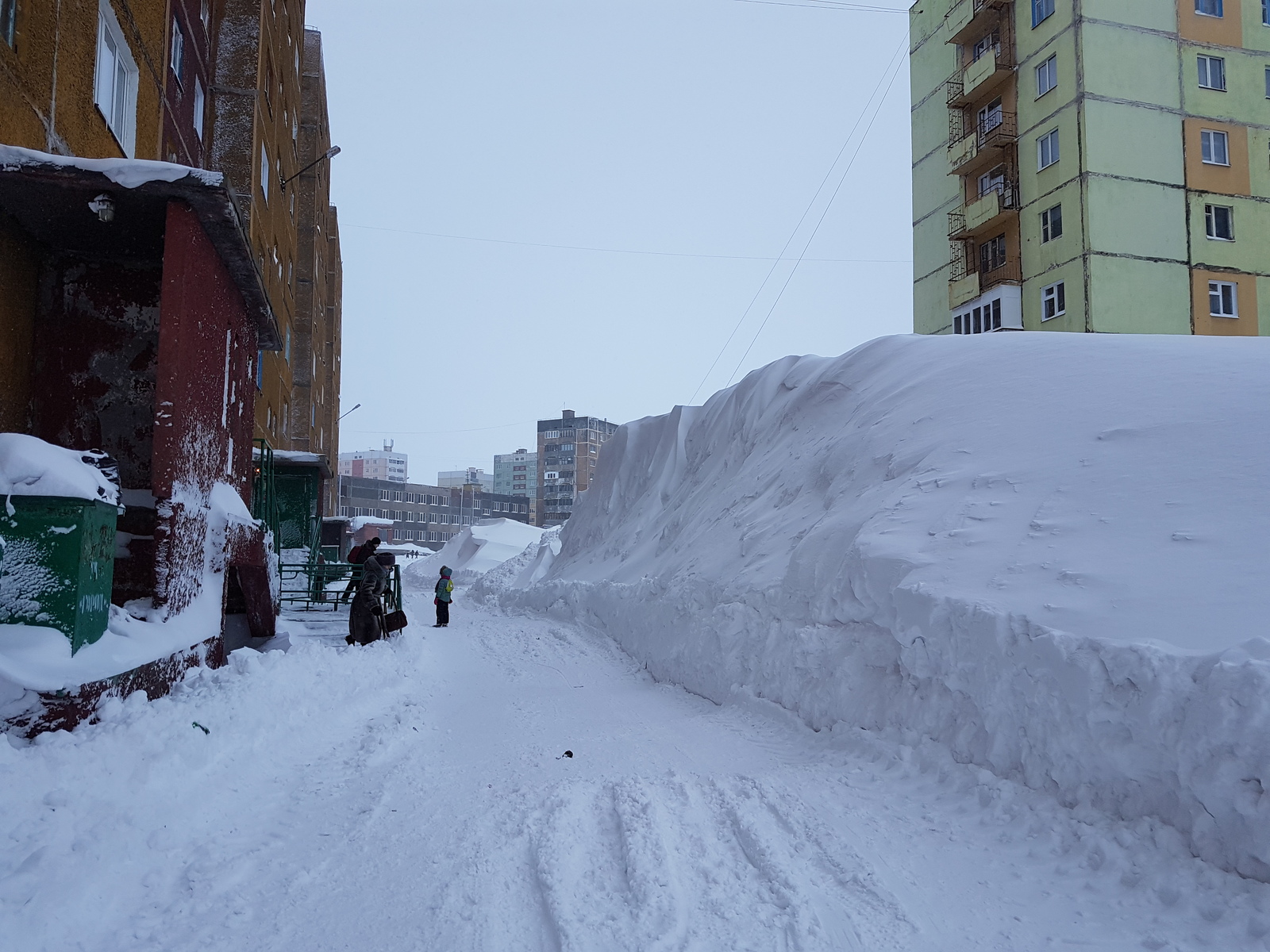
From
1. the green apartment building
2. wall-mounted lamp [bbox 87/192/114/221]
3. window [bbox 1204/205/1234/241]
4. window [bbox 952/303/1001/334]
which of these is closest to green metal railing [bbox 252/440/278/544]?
wall-mounted lamp [bbox 87/192/114/221]

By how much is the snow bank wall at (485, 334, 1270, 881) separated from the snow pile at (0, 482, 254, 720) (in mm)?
4664

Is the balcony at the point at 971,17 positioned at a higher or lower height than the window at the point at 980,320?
higher

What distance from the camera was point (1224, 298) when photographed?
24.6 metres

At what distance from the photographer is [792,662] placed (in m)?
7.21

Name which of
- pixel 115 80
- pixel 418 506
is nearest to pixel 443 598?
pixel 115 80

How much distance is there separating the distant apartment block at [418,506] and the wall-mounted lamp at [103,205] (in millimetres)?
93043

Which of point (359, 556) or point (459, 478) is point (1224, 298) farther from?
point (459, 478)

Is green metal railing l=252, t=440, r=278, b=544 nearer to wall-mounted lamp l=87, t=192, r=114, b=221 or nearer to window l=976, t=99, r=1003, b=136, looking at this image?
wall-mounted lamp l=87, t=192, r=114, b=221

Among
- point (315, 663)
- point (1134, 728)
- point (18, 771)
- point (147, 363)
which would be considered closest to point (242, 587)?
point (315, 663)

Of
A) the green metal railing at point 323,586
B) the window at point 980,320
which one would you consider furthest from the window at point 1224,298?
the green metal railing at point 323,586

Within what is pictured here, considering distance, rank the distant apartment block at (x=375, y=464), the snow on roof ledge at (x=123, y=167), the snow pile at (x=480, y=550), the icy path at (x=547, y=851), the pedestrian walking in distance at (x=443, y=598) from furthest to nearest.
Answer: the distant apartment block at (x=375, y=464) → the snow pile at (x=480, y=550) → the pedestrian walking in distance at (x=443, y=598) → the snow on roof ledge at (x=123, y=167) → the icy path at (x=547, y=851)

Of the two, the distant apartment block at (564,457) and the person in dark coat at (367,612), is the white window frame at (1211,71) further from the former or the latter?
the distant apartment block at (564,457)

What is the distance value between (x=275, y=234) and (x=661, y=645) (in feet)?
65.3

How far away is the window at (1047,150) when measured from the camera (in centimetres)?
2511
